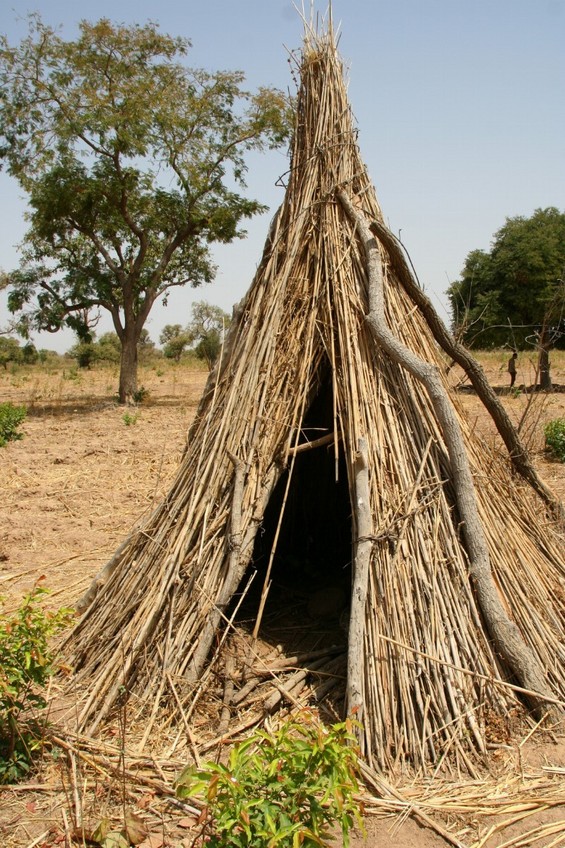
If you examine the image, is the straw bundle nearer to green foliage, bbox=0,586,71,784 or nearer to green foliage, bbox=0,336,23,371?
green foliage, bbox=0,586,71,784

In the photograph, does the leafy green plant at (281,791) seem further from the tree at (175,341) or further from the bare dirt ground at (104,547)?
the tree at (175,341)

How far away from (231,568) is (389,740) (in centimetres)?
104

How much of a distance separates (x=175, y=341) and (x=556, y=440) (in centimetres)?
2855

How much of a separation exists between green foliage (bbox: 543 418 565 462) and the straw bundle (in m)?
5.15

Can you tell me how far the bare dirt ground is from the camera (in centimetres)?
272

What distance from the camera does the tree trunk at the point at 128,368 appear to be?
17.7 metres

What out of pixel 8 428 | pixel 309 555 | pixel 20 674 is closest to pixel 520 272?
pixel 8 428

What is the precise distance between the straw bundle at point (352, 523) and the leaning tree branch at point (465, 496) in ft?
0.09

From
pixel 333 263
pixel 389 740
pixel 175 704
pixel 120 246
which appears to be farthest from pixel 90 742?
pixel 120 246

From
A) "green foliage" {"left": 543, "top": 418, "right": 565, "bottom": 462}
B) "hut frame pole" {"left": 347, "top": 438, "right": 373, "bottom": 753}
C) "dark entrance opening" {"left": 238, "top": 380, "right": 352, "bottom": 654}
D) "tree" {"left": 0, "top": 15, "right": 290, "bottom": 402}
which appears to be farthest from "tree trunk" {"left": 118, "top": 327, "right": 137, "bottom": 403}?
"hut frame pole" {"left": 347, "top": 438, "right": 373, "bottom": 753}

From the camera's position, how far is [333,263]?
4.07 m

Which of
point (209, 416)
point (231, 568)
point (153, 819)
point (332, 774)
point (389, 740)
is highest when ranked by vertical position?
point (209, 416)

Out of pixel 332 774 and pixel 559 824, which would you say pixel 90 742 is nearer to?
pixel 332 774

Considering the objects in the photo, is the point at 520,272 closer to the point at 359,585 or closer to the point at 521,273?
the point at 521,273
